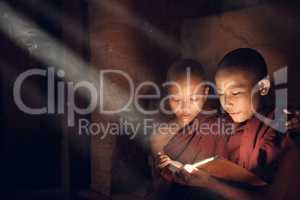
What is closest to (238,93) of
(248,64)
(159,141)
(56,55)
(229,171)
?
(248,64)

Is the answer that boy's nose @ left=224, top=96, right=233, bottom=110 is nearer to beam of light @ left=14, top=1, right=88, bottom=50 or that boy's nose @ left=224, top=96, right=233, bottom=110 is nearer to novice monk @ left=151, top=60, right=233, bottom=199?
novice monk @ left=151, top=60, right=233, bottom=199

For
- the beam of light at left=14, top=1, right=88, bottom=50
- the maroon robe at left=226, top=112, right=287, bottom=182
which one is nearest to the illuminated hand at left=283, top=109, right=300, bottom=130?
the maroon robe at left=226, top=112, right=287, bottom=182

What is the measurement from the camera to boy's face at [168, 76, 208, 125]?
12.5 feet

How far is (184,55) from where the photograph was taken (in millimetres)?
4711

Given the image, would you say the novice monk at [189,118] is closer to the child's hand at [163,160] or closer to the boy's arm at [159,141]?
the child's hand at [163,160]

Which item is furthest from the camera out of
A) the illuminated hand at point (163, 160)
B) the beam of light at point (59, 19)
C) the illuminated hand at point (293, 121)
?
the beam of light at point (59, 19)

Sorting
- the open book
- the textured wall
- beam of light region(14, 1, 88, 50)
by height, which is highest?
beam of light region(14, 1, 88, 50)

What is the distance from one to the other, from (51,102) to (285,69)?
361 centimetres

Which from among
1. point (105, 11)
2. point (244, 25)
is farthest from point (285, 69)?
point (105, 11)

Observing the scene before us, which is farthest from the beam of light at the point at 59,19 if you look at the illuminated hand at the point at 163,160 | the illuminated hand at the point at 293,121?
the illuminated hand at the point at 293,121

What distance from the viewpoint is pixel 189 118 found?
3854 mm

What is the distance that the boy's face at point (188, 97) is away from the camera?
382 centimetres

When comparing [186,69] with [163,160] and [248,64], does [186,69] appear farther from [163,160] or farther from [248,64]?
[163,160]

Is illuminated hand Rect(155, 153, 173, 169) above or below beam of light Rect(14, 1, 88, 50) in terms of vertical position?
below
